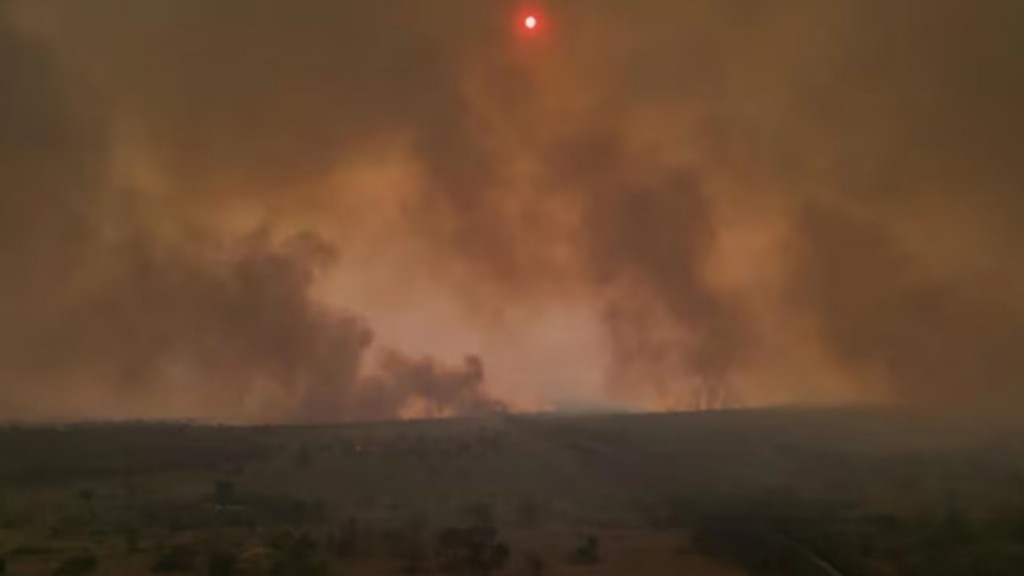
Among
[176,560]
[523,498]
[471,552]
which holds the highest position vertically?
[523,498]

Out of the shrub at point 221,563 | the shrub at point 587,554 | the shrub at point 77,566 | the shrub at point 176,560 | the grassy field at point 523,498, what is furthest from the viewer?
the shrub at point 587,554

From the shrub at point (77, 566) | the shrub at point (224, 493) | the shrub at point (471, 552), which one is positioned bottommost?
the shrub at point (77, 566)

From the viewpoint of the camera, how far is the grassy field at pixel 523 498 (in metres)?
28.5

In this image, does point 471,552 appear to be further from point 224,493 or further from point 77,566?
point 224,493

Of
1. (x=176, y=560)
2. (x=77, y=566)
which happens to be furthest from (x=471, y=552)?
(x=77, y=566)

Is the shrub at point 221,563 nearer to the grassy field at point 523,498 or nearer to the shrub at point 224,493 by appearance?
the grassy field at point 523,498

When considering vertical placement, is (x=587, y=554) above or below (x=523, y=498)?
below

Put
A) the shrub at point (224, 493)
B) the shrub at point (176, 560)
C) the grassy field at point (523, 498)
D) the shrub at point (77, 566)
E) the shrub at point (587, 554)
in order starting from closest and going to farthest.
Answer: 1. the shrub at point (77, 566)
2. the shrub at point (176, 560)
3. the grassy field at point (523, 498)
4. the shrub at point (587, 554)
5. the shrub at point (224, 493)

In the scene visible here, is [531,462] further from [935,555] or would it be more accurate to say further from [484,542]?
[935,555]

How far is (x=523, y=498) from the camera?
123ft

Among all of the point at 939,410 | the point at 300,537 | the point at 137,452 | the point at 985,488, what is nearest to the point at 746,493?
the point at 985,488

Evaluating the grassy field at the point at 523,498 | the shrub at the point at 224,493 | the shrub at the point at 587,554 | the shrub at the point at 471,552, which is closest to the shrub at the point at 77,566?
the grassy field at the point at 523,498

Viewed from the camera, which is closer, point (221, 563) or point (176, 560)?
point (221, 563)

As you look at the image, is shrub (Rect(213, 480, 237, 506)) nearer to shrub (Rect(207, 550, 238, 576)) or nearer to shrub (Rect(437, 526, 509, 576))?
shrub (Rect(207, 550, 238, 576))
